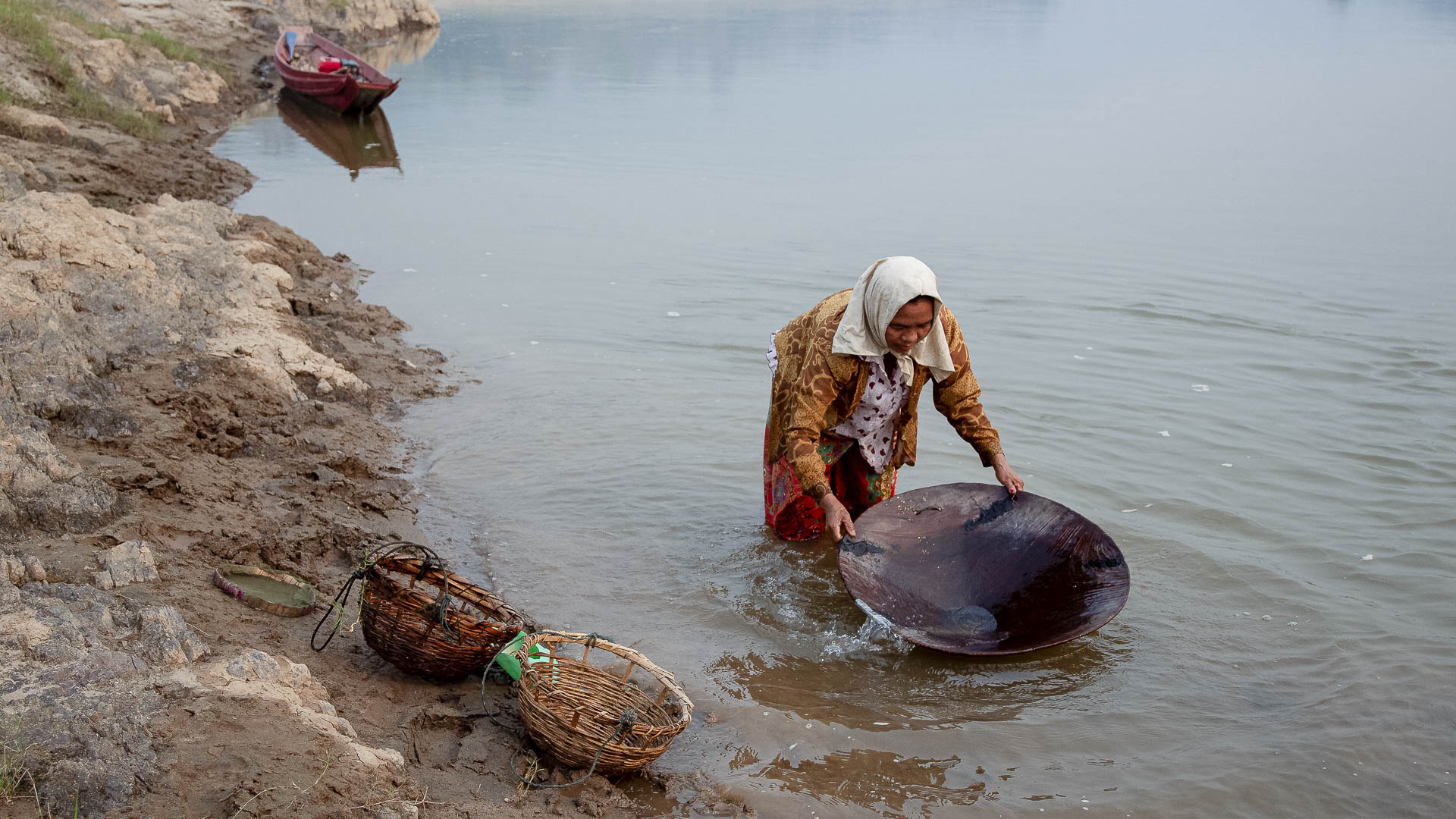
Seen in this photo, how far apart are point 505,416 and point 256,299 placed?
73.6 inches

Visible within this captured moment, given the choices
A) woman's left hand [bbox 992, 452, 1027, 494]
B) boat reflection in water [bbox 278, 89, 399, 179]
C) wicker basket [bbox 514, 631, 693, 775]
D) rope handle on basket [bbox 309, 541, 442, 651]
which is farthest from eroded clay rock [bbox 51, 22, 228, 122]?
woman's left hand [bbox 992, 452, 1027, 494]

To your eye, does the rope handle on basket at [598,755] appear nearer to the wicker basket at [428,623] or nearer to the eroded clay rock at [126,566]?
the wicker basket at [428,623]

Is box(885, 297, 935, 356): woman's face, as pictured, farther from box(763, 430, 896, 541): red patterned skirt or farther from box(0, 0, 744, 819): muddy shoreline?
box(0, 0, 744, 819): muddy shoreline

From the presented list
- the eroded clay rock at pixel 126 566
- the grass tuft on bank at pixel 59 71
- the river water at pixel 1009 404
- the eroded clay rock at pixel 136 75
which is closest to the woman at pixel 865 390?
the river water at pixel 1009 404

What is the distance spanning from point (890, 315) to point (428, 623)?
5.87 ft

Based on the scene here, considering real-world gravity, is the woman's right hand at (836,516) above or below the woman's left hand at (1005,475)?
below

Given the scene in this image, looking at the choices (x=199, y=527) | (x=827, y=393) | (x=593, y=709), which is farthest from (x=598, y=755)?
(x=199, y=527)

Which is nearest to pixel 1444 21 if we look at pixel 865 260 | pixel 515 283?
pixel 865 260

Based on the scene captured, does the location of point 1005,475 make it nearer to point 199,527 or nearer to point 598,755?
point 598,755

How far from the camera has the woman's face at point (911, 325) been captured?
3.59 meters

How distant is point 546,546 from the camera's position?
500cm

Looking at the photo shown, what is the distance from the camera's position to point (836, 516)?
12.7 ft

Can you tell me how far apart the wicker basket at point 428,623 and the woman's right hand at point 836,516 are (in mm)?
1134

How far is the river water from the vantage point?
12.1 feet
